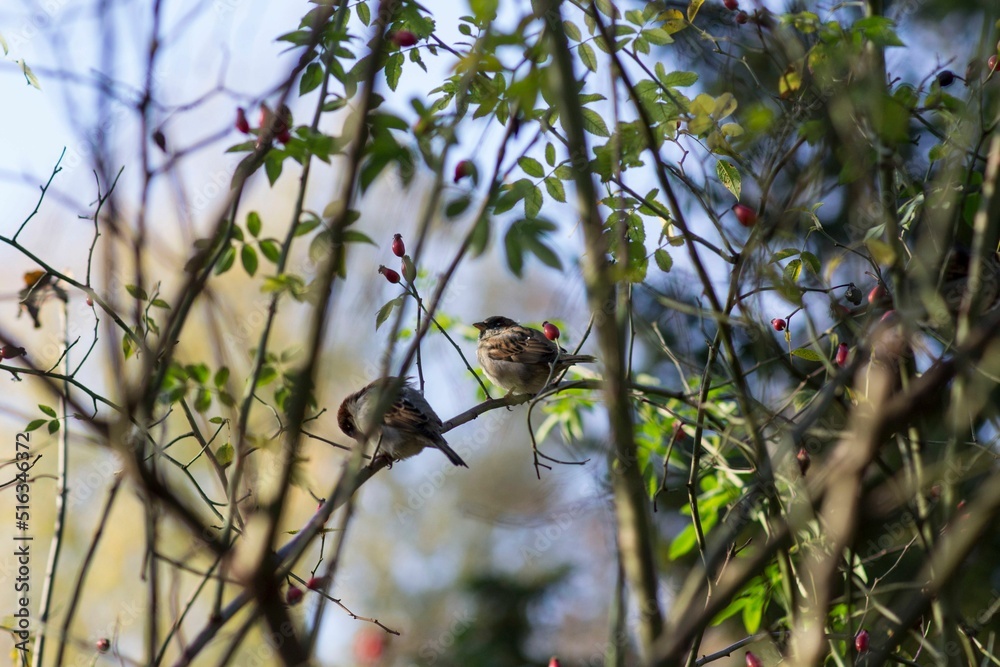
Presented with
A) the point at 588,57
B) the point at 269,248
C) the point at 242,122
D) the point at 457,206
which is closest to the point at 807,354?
the point at 588,57

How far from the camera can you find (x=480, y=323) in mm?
6863

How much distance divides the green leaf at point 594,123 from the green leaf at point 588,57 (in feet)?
0.48

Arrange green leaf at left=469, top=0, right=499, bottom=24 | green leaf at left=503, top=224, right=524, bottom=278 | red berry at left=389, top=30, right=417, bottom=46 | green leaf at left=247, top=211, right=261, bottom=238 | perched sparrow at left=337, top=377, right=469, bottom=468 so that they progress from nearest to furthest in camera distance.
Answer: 1. green leaf at left=469, top=0, right=499, bottom=24
2. green leaf at left=503, top=224, right=524, bottom=278
3. red berry at left=389, top=30, right=417, bottom=46
4. green leaf at left=247, top=211, right=261, bottom=238
5. perched sparrow at left=337, top=377, right=469, bottom=468

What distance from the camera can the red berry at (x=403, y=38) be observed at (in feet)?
9.52

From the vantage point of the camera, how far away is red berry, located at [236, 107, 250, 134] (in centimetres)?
278

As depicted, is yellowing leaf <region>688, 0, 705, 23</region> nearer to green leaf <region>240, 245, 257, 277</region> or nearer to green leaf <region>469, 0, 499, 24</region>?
green leaf <region>469, 0, 499, 24</region>

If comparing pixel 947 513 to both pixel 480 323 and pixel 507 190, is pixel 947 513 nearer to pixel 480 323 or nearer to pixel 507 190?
pixel 507 190

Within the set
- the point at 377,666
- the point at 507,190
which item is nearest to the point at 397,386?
the point at 507,190

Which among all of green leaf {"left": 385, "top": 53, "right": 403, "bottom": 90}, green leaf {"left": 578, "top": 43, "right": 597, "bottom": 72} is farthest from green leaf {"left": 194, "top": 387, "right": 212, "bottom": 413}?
green leaf {"left": 578, "top": 43, "right": 597, "bottom": 72}

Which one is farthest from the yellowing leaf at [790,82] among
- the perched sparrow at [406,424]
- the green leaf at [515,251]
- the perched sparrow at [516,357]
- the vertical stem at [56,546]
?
the perched sparrow at [516,357]

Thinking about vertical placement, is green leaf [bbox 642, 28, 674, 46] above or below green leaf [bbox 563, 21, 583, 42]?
below

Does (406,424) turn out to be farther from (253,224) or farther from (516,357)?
(253,224)

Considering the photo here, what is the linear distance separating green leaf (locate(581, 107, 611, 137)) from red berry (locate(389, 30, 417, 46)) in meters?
0.62

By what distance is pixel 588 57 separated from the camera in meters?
3.07
